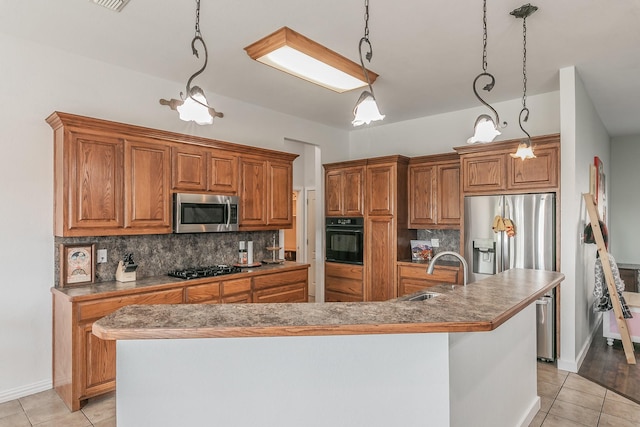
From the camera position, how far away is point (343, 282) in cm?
525

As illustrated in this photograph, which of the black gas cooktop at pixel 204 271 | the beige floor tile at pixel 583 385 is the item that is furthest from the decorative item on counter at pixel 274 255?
the beige floor tile at pixel 583 385

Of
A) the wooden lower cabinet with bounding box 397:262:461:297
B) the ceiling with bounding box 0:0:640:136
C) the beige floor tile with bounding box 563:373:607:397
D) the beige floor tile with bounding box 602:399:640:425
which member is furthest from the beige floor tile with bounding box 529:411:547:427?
the ceiling with bounding box 0:0:640:136

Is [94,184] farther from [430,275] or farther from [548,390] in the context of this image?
[548,390]

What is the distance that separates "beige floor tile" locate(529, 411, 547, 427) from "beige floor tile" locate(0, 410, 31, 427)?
349 centimetres

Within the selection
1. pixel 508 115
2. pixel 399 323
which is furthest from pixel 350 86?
pixel 399 323

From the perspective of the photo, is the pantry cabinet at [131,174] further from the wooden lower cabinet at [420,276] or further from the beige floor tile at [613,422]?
the beige floor tile at [613,422]

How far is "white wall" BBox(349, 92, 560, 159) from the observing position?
423 cm

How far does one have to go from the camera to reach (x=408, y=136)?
5.42 metres

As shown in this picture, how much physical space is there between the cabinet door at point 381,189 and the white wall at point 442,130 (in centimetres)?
75

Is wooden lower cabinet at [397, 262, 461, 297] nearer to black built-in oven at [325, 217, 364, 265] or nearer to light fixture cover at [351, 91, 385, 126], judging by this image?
black built-in oven at [325, 217, 364, 265]

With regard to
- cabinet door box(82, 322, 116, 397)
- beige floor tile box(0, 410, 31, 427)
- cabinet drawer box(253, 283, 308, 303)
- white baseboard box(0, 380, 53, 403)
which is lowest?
beige floor tile box(0, 410, 31, 427)

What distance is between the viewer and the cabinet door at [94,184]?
2885 millimetres

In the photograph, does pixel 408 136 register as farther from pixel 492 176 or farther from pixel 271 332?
pixel 271 332

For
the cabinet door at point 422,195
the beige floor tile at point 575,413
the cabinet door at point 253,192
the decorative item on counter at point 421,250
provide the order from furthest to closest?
the decorative item on counter at point 421,250, the cabinet door at point 422,195, the cabinet door at point 253,192, the beige floor tile at point 575,413
